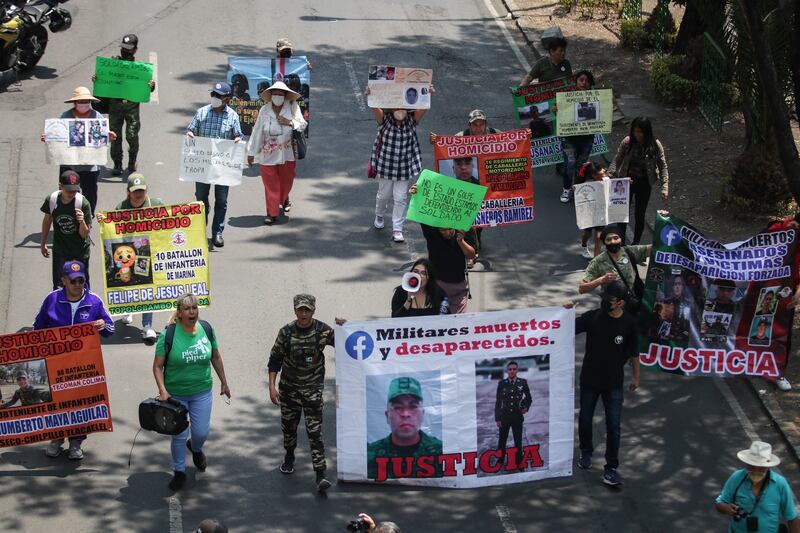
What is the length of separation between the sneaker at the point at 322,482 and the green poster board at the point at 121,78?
7.51 metres

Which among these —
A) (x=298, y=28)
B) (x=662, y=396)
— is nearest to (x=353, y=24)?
(x=298, y=28)

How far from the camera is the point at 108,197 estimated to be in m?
16.2

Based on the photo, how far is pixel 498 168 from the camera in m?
14.9

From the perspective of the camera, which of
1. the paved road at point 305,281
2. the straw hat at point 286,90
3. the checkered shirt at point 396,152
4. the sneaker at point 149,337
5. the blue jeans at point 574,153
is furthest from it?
the blue jeans at point 574,153

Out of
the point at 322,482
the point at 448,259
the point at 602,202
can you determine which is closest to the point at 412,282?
the point at 448,259

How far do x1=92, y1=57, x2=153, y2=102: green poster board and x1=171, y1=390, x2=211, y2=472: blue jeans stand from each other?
22.8 feet

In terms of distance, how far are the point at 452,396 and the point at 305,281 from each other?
429cm

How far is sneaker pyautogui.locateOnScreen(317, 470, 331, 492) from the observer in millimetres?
10438

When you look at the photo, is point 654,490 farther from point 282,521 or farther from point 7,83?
point 7,83

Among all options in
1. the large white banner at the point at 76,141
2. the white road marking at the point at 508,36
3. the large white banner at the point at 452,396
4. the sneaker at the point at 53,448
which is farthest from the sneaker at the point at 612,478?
the white road marking at the point at 508,36

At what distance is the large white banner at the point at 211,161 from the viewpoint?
14766 mm

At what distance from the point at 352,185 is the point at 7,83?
6.38 meters

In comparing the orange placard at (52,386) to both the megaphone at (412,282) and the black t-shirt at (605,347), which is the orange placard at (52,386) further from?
the black t-shirt at (605,347)

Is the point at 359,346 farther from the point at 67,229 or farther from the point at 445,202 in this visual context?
the point at 67,229
